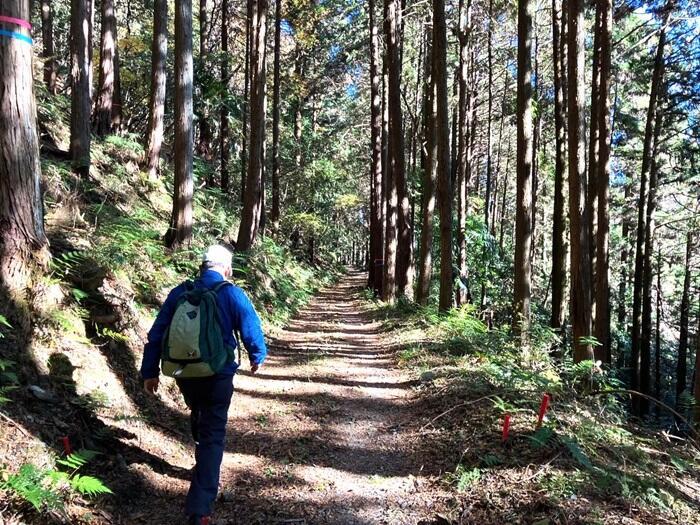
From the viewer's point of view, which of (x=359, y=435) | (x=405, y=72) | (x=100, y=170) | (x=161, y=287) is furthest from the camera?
(x=405, y=72)

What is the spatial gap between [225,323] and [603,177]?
385 inches

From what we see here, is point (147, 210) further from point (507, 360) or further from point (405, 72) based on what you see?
point (405, 72)

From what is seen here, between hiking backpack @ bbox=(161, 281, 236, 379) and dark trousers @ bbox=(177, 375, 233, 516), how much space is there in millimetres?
145

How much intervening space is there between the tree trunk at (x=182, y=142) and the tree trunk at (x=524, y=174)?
6.10 metres

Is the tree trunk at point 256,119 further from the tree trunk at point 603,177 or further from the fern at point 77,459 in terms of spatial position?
the fern at point 77,459

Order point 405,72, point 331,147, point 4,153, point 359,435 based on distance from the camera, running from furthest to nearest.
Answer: point 331,147, point 405,72, point 359,435, point 4,153

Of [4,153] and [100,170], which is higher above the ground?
[100,170]

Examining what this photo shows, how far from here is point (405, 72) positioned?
82.3 ft

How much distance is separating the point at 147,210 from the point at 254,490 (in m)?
8.26

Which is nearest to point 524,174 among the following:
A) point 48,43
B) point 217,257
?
point 217,257

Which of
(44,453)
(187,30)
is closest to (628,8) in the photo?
(187,30)

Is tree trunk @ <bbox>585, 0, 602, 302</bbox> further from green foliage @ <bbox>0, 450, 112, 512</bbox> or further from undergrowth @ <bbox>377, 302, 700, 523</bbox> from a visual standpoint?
green foliage @ <bbox>0, 450, 112, 512</bbox>

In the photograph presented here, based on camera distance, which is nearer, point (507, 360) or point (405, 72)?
point (507, 360)

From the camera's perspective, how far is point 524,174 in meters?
9.12
